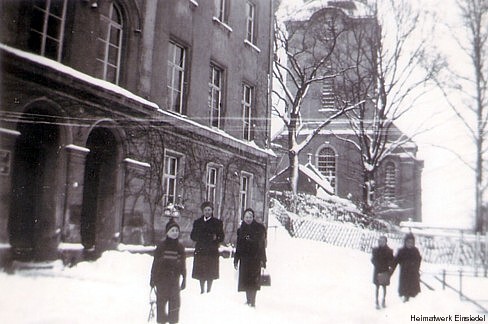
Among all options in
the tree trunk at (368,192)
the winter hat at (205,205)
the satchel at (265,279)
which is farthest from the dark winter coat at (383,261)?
the winter hat at (205,205)

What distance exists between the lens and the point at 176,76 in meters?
5.18

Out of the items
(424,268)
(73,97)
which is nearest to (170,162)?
(73,97)

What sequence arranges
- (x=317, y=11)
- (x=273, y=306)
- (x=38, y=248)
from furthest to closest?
(x=317, y=11), (x=273, y=306), (x=38, y=248)

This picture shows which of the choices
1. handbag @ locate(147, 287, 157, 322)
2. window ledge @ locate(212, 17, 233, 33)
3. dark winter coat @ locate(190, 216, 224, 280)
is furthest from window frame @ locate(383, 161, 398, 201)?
window ledge @ locate(212, 17, 233, 33)

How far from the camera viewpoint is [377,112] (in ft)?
16.0

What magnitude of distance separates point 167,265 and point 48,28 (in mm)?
2030

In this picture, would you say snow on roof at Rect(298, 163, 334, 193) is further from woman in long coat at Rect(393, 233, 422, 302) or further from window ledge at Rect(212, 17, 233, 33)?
window ledge at Rect(212, 17, 233, 33)

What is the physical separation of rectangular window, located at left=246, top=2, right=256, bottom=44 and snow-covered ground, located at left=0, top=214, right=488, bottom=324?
9.30ft

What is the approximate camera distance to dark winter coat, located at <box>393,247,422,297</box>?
4.05 metres

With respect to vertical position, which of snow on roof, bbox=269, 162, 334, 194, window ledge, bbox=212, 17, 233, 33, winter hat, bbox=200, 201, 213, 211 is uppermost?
window ledge, bbox=212, 17, 233, 33

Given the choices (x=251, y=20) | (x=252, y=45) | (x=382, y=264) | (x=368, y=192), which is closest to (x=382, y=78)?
(x=368, y=192)

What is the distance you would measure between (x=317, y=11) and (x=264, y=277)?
325 cm

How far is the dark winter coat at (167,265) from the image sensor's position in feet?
11.0

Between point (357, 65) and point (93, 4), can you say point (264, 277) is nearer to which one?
point (357, 65)
